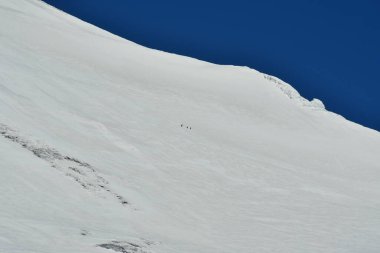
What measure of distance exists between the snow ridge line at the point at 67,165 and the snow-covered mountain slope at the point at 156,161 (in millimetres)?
66

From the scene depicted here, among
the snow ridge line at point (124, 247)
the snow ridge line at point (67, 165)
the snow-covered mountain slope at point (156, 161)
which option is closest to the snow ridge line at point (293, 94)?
the snow-covered mountain slope at point (156, 161)

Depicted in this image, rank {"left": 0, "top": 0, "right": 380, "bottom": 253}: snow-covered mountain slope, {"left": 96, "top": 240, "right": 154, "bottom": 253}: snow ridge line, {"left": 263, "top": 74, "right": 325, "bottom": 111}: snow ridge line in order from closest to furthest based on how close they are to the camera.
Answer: {"left": 96, "top": 240, "right": 154, "bottom": 253}: snow ridge line < {"left": 0, "top": 0, "right": 380, "bottom": 253}: snow-covered mountain slope < {"left": 263, "top": 74, "right": 325, "bottom": 111}: snow ridge line

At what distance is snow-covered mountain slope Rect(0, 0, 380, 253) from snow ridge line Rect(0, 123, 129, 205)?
0.22 feet

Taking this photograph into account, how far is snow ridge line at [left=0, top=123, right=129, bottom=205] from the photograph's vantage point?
21.4m

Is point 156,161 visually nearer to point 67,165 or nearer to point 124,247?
point 67,165

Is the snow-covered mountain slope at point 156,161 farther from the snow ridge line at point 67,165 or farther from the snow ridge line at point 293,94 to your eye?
the snow ridge line at point 293,94

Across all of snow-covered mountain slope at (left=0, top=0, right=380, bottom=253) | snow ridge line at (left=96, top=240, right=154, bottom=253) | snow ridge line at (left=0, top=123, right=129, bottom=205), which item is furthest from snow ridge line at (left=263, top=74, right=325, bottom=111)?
snow ridge line at (left=96, top=240, right=154, bottom=253)

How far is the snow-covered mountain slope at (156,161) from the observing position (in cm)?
1897

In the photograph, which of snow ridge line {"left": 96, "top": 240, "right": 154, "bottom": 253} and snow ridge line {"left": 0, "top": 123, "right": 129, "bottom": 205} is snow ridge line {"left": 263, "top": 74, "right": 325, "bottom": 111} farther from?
snow ridge line {"left": 96, "top": 240, "right": 154, "bottom": 253}

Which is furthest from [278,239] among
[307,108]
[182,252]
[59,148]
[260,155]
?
[307,108]

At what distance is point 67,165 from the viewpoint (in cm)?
2197

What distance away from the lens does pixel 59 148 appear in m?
23.0

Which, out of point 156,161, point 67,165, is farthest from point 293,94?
point 67,165

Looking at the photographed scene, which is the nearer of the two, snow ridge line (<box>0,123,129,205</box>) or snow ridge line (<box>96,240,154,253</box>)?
snow ridge line (<box>96,240,154,253</box>)
